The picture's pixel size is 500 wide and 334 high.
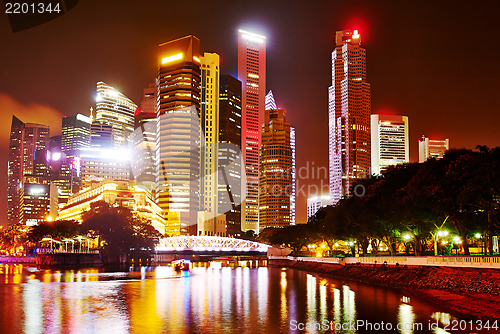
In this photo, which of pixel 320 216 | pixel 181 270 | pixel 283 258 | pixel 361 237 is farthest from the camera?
pixel 283 258

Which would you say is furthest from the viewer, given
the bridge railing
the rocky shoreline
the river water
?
the bridge railing

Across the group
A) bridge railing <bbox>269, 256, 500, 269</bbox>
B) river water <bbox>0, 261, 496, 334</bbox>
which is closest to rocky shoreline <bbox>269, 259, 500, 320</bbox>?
bridge railing <bbox>269, 256, 500, 269</bbox>

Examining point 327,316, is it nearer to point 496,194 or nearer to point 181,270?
point 496,194

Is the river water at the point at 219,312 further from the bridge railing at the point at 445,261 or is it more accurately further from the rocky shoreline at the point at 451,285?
the bridge railing at the point at 445,261

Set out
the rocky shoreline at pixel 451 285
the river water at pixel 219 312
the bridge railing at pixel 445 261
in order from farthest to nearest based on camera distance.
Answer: the bridge railing at pixel 445 261, the rocky shoreline at pixel 451 285, the river water at pixel 219 312

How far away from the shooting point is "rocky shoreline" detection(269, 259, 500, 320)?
4147 centimetres

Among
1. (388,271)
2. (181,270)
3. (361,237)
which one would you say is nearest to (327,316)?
(388,271)

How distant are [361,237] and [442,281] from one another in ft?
177

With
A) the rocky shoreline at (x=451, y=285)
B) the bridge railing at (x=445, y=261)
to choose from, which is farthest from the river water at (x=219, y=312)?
the bridge railing at (x=445, y=261)

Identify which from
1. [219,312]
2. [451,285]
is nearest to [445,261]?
[451,285]

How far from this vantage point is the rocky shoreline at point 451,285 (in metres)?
41.5

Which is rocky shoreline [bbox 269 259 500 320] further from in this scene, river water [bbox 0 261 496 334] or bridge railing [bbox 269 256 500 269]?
river water [bbox 0 261 496 334]

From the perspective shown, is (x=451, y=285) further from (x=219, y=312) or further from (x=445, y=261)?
(x=219, y=312)

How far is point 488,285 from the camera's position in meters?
45.7
